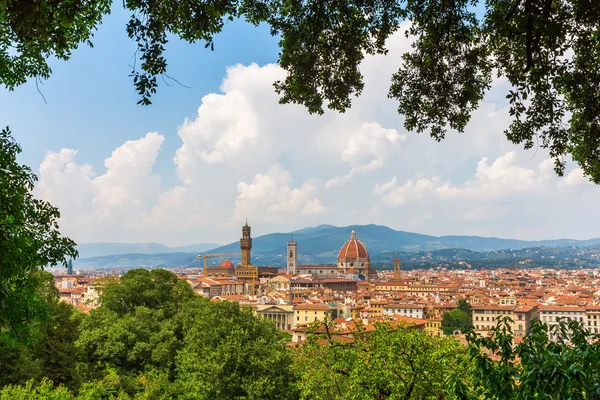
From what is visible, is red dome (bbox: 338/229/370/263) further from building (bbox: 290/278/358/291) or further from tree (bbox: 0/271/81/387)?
tree (bbox: 0/271/81/387)

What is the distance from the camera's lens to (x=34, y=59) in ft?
18.7

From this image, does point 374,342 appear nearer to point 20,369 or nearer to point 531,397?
point 531,397

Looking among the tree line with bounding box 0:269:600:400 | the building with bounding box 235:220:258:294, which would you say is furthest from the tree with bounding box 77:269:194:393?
the building with bounding box 235:220:258:294

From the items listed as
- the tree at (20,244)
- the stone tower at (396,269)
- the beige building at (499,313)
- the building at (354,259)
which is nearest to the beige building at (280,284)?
the building at (354,259)

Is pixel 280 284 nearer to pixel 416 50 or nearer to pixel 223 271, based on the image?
pixel 223 271

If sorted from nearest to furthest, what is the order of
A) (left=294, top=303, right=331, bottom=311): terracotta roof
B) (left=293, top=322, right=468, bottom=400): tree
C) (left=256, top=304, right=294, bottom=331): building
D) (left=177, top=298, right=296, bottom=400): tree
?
(left=293, top=322, right=468, bottom=400): tree, (left=177, top=298, right=296, bottom=400): tree, (left=294, top=303, right=331, bottom=311): terracotta roof, (left=256, top=304, right=294, bottom=331): building

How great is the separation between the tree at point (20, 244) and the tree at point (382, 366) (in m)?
5.16

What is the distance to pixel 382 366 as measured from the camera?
951 cm

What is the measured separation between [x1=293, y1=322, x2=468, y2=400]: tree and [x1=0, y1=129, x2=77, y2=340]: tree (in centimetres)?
516

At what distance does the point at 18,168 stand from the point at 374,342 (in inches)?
279

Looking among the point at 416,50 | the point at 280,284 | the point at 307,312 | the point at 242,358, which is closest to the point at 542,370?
the point at 416,50

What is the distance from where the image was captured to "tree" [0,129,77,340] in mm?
4497

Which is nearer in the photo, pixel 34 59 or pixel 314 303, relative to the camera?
pixel 34 59

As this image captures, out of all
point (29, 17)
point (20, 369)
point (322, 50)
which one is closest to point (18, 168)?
point (29, 17)
